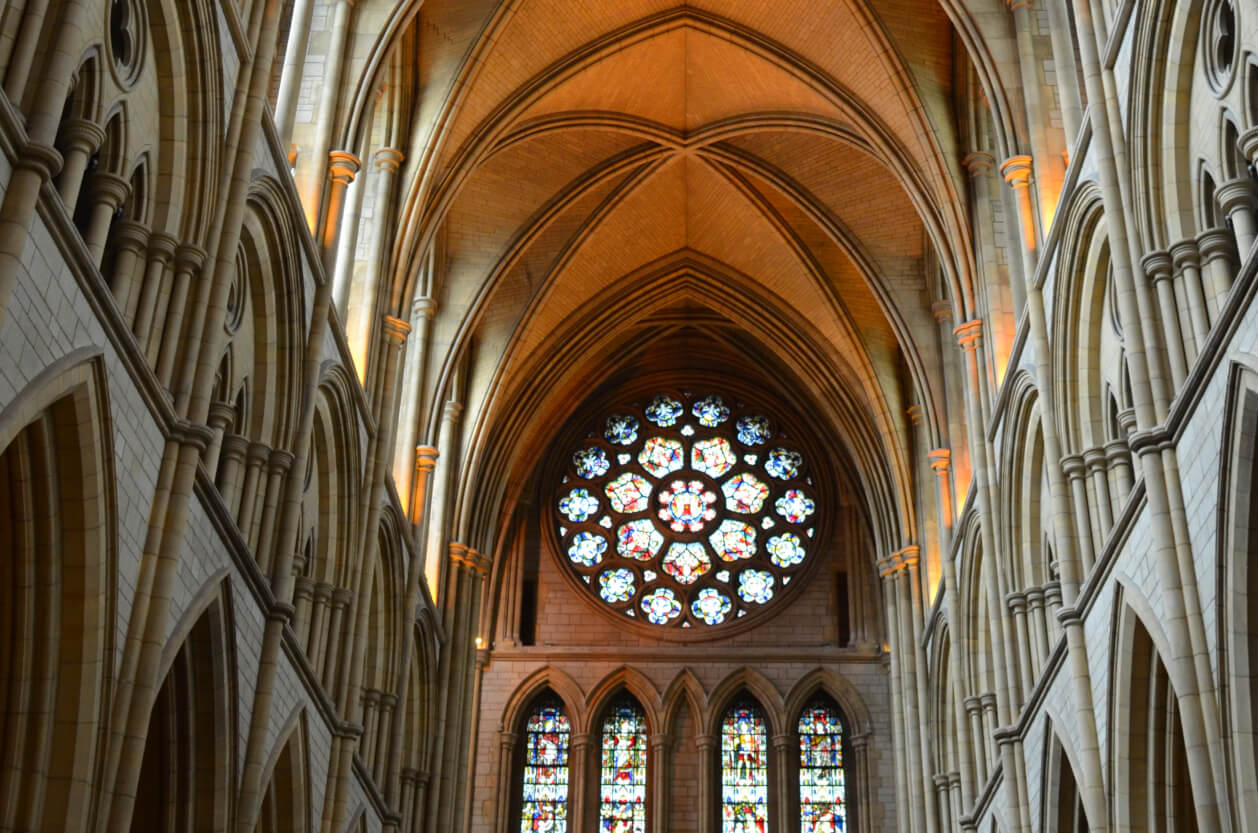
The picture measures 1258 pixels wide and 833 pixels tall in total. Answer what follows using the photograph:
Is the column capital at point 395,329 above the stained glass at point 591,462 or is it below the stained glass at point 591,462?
below

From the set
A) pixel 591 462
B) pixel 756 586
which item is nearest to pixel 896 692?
pixel 756 586

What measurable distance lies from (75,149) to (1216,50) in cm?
751

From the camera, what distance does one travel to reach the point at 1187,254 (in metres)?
11.7

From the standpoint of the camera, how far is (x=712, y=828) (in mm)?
25453

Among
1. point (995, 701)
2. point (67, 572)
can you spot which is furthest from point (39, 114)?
point (995, 701)

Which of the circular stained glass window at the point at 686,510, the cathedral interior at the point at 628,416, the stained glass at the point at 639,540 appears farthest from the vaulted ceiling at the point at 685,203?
the stained glass at the point at 639,540

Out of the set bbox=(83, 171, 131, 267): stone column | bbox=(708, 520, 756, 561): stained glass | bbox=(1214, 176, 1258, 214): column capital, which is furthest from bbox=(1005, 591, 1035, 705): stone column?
bbox=(708, 520, 756, 561): stained glass

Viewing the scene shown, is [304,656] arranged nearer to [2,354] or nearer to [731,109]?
[2,354]

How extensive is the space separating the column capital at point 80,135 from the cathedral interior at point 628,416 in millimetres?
77

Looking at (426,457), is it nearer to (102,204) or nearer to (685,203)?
(685,203)

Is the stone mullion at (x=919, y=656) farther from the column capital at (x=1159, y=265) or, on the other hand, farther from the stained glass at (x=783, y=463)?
the column capital at (x=1159, y=265)

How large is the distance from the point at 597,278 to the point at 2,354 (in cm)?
1774

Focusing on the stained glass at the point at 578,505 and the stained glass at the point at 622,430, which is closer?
the stained glass at the point at 578,505

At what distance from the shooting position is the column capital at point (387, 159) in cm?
1925
